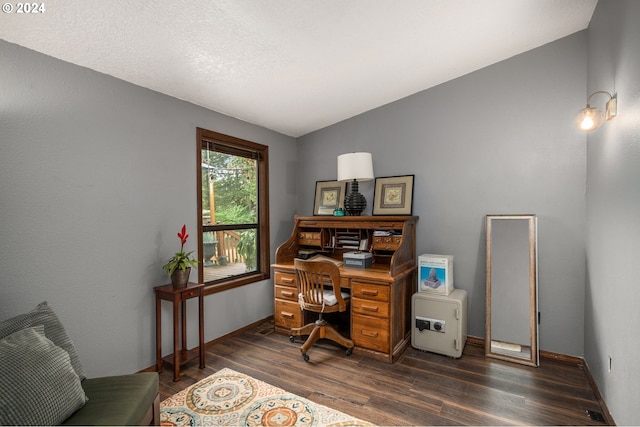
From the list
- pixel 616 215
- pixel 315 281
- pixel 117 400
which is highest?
pixel 616 215

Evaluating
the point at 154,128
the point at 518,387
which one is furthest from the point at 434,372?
the point at 154,128

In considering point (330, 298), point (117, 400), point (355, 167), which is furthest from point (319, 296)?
point (117, 400)

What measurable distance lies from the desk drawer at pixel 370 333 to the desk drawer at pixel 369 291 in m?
0.19

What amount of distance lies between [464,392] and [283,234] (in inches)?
100.0

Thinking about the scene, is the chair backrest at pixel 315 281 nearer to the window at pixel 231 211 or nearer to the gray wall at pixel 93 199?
the window at pixel 231 211

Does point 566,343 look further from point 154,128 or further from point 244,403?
point 154,128

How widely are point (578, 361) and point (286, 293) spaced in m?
2.66

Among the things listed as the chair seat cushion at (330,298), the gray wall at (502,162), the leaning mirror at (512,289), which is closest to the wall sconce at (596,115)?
the gray wall at (502,162)

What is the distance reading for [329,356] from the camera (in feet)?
9.51

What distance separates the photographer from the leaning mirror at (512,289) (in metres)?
2.75

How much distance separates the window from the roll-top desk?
443 millimetres

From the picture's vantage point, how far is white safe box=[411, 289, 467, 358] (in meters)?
2.81

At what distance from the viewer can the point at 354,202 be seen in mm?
3428

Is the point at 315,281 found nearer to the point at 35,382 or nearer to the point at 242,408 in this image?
the point at 242,408
